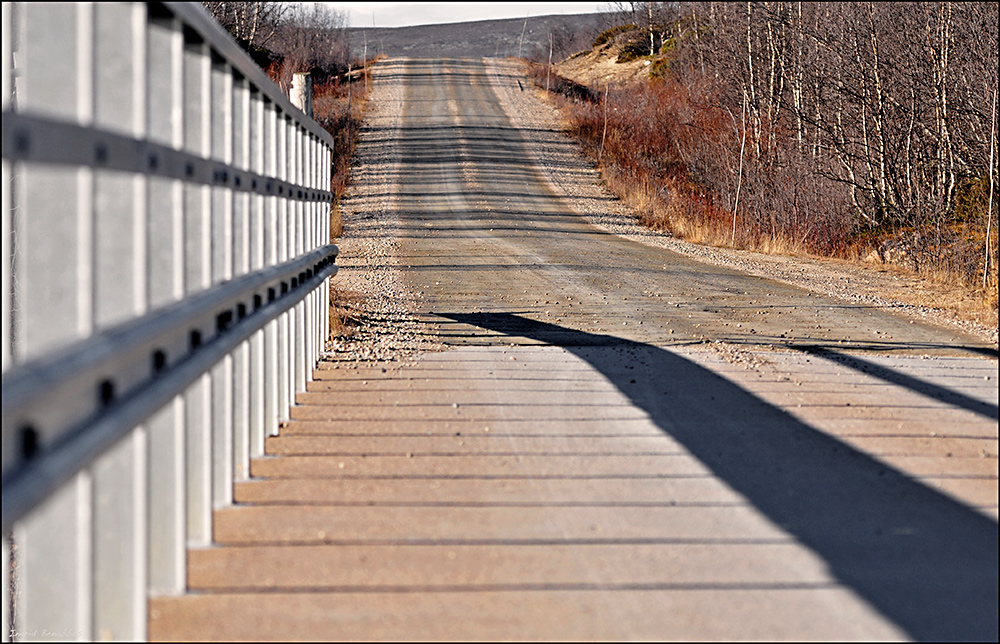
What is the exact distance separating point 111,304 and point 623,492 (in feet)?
6.90

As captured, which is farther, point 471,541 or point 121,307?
point 471,541

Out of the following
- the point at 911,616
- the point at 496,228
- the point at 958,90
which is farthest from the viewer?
the point at 496,228

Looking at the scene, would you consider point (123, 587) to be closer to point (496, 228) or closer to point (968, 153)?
point (968, 153)

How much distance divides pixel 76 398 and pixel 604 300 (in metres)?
9.53

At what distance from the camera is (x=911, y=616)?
274cm

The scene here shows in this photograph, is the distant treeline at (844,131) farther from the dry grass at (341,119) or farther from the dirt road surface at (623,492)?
the dry grass at (341,119)

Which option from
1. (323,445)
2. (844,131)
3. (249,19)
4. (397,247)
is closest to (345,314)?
(323,445)

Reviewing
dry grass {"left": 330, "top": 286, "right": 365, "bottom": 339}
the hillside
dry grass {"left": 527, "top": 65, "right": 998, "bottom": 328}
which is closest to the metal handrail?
dry grass {"left": 527, "top": 65, "right": 998, "bottom": 328}

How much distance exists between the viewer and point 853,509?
3592 millimetres

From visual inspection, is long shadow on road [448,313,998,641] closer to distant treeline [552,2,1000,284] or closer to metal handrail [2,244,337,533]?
distant treeline [552,2,1000,284]

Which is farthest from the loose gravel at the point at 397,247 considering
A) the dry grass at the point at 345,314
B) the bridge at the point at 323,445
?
the bridge at the point at 323,445

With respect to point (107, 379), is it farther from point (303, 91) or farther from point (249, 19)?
point (249, 19)

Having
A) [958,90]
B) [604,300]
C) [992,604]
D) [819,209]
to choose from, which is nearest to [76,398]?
[992,604]

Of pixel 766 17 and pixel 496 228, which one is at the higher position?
pixel 766 17
